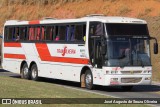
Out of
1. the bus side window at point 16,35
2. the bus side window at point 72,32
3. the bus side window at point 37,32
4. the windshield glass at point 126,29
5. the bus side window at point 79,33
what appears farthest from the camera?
the bus side window at point 16,35

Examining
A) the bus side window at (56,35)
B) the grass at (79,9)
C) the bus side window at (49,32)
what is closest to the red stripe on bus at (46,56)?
the bus side window at (49,32)

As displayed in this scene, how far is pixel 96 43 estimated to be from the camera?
2250cm

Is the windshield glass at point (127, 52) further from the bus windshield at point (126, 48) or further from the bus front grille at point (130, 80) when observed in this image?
the bus front grille at point (130, 80)

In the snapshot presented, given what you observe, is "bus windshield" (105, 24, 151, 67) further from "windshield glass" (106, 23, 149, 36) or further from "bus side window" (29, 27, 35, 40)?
"bus side window" (29, 27, 35, 40)

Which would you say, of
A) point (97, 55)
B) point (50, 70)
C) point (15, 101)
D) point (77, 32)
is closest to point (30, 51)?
point (50, 70)

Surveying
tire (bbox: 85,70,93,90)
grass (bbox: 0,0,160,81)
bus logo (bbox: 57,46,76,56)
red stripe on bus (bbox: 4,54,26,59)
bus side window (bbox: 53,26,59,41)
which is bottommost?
tire (bbox: 85,70,93,90)

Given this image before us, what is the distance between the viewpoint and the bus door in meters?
22.2

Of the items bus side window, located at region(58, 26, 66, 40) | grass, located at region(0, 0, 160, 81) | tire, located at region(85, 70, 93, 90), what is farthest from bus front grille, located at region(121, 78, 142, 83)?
grass, located at region(0, 0, 160, 81)

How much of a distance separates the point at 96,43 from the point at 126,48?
1339mm

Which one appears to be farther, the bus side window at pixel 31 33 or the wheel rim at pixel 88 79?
the bus side window at pixel 31 33

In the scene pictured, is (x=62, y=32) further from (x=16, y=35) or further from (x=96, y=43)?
(x=16, y=35)

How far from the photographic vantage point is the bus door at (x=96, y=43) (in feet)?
72.8

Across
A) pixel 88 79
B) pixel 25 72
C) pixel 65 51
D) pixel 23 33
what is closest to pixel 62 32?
pixel 65 51

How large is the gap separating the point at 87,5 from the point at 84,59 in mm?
29968
